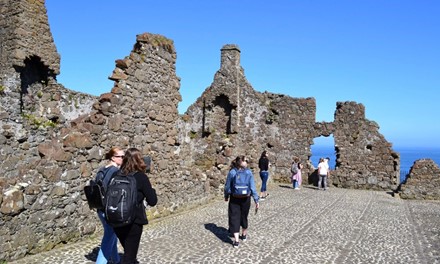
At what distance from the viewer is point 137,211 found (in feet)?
16.8

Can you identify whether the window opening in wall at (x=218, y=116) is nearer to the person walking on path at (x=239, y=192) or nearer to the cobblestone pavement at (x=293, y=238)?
the cobblestone pavement at (x=293, y=238)

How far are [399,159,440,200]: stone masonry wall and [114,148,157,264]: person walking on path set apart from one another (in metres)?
15.9

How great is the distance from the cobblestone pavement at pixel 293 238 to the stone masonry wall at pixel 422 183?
387 centimetres

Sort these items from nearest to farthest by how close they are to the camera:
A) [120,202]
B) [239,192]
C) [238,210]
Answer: [120,202]
[239,192]
[238,210]

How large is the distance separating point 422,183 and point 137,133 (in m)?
13.6

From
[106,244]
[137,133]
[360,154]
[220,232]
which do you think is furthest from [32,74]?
A: [360,154]

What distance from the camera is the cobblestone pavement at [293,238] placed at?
7230 millimetres

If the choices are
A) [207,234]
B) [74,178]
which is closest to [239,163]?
[207,234]

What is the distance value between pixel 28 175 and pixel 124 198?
2.74 metres

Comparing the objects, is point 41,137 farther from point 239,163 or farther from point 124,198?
point 124,198

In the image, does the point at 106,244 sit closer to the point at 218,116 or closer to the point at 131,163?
the point at 131,163

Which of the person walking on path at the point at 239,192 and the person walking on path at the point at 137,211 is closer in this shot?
the person walking on path at the point at 137,211

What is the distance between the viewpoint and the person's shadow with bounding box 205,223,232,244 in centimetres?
861

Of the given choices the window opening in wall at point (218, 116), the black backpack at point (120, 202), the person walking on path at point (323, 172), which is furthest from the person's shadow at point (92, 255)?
the window opening in wall at point (218, 116)
